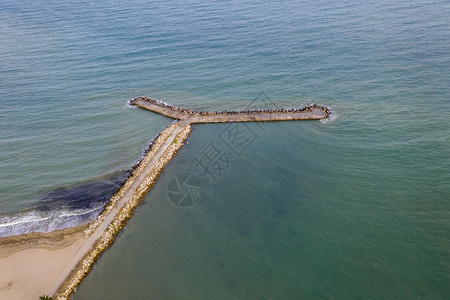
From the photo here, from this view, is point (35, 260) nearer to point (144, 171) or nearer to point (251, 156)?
point (144, 171)

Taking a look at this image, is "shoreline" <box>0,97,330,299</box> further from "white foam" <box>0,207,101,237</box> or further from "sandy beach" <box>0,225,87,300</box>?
"white foam" <box>0,207,101,237</box>

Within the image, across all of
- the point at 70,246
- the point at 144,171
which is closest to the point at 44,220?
the point at 70,246

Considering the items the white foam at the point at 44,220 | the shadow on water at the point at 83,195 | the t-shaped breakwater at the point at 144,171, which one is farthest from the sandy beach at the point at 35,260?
the shadow on water at the point at 83,195

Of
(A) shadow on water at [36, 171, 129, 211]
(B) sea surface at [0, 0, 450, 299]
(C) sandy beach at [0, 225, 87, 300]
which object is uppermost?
(B) sea surface at [0, 0, 450, 299]

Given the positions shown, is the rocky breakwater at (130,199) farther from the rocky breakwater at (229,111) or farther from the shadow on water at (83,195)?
the rocky breakwater at (229,111)

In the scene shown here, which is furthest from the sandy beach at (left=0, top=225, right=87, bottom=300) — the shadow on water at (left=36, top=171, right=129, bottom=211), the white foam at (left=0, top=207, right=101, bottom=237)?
the shadow on water at (left=36, top=171, right=129, bottom=211)

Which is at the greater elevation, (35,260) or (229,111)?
(229,111)

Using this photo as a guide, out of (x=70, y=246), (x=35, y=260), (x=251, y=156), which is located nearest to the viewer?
(x=35, y=260)
